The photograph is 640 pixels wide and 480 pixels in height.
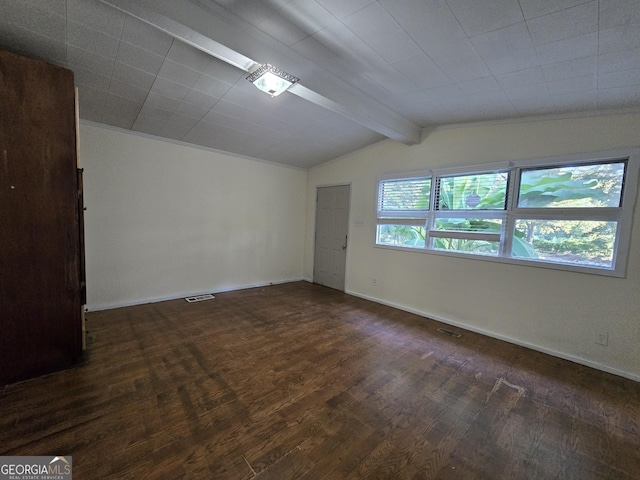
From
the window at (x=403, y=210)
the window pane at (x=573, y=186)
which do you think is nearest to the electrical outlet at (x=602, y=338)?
the window pane at (x=573, y=186)

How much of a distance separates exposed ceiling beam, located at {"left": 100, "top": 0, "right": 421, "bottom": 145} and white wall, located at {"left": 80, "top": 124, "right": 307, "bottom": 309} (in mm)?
2441

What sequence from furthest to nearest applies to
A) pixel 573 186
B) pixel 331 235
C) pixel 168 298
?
pixel 331 235 < pixel 168 298 < pixel 573 186

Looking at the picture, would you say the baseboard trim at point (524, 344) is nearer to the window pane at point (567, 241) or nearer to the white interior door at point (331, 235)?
A: the window pane at point (567, 241)

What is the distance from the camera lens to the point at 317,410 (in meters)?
1.88

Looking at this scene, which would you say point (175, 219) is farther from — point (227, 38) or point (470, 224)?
point (470, 224)

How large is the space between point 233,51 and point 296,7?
0.57 meters

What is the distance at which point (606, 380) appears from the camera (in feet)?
8.04

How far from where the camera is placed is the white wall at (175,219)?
11.5 ft

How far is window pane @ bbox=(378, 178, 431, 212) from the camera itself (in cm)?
397

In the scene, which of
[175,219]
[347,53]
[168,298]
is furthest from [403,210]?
[168,298]

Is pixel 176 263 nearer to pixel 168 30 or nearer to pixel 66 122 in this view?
pixel 66 122

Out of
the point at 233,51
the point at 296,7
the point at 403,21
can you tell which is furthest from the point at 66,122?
the point at 403,21

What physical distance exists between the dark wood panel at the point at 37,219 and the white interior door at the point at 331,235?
384cm

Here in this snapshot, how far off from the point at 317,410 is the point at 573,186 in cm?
339
